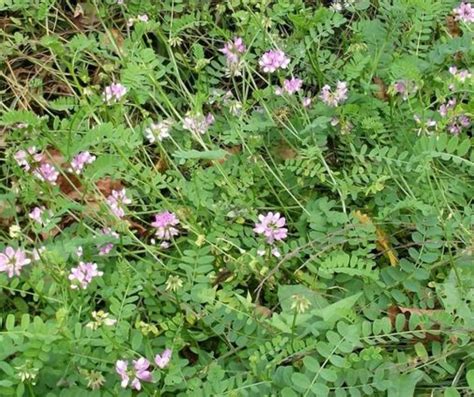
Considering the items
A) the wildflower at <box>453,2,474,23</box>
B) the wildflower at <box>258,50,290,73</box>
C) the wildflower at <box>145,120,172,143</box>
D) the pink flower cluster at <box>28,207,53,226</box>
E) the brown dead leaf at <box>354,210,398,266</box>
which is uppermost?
the wildflower at <box>453,2,474,23</box>

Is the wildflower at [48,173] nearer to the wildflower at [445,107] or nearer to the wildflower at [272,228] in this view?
the wildflower at [272,228]

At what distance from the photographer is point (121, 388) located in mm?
1682

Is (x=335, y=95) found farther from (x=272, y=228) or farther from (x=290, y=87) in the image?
(x=272, y=228)

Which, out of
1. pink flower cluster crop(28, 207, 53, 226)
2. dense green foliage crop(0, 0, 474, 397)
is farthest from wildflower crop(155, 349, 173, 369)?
pink flower cluster crop(28, 207, 53, 226)

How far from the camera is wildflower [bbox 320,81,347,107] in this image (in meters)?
2.24

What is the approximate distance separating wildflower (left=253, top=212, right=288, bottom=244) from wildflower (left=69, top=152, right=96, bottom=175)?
462mm

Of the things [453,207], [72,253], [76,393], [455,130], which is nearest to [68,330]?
[76,393]

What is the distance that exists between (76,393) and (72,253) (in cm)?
37

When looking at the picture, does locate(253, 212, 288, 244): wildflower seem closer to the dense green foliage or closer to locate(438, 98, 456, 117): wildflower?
the dense green foliage

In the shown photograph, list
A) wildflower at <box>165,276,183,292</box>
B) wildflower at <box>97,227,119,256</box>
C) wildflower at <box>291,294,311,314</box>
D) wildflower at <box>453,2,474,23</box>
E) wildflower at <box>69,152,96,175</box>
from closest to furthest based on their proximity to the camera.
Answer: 1. wildflower at <box>291,294,311,314</box>
2. wildflower at <box>165,276,183,292</box>
3. wildflower at <box>97,227,119,256</box>
4. wildflower at <box>69,152,96,175</box>
5. wildflower at <box>453,2,474,23</box>

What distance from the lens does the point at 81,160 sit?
6.84 ft

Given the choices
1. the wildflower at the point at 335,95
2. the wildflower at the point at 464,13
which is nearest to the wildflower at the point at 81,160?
the wildflower at the point at 335,95

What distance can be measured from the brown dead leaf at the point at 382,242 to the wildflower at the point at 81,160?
688mm

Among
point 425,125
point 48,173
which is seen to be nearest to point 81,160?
point 48,173
